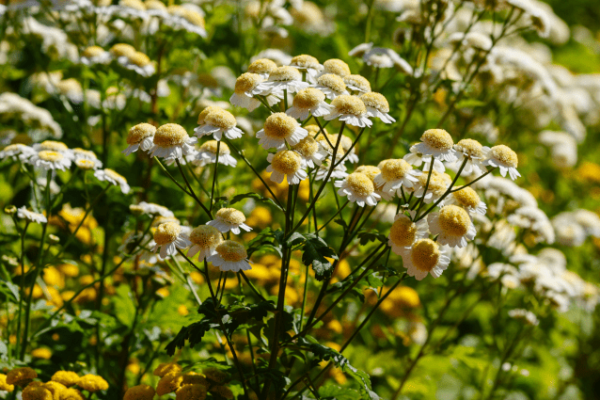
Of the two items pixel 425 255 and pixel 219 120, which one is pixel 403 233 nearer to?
pixel 425 255

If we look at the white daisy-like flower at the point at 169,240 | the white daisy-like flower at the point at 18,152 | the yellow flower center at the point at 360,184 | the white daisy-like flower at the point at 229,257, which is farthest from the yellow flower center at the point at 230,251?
the white daisy-like flower at the point at 18,152

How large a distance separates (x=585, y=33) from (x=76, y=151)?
9559 mm

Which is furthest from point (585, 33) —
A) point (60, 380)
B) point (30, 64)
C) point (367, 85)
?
point (60, 380)

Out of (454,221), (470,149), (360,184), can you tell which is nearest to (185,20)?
(360,184)

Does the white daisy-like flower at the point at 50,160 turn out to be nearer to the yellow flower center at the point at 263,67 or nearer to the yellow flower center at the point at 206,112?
the yellow flower center at the point at 206,112

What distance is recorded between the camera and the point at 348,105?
1.65 metres

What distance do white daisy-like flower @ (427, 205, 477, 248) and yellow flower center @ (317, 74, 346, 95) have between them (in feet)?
1.55

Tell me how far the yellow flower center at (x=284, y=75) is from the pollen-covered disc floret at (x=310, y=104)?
6 centimetres

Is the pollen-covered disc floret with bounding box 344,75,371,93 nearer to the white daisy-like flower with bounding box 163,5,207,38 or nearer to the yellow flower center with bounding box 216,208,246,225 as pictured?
the yellow flower center with bounding box 216,208,246,225

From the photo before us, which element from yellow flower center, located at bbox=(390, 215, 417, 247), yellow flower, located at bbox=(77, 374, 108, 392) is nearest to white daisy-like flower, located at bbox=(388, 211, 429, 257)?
yellow flower center, located at bbox=(390, 215, 417, 247)

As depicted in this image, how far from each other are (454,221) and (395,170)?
8.9 inches

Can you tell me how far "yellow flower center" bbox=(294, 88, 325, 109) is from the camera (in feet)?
5.41

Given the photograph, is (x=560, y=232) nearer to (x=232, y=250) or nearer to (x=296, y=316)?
(x=296, y=316)

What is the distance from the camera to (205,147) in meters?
1.92
